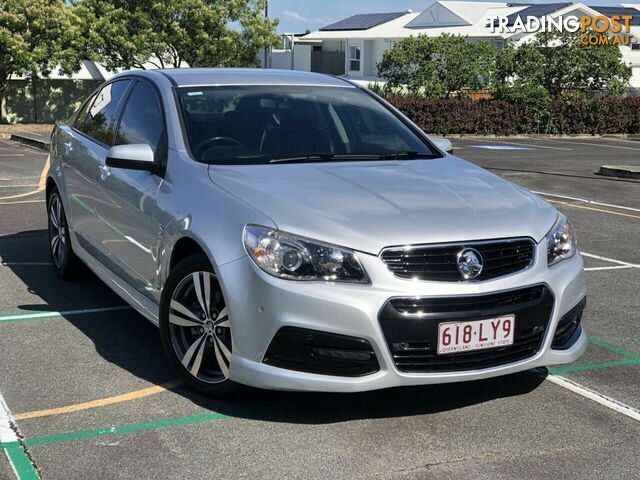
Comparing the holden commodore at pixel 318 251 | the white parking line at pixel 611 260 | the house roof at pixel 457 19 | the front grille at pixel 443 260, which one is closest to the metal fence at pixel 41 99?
the house roof at pixel 457 19

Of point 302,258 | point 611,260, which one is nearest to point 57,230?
point 302,258

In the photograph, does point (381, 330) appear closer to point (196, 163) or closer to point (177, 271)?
point (177, 271)

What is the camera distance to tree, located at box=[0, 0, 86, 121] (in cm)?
2848

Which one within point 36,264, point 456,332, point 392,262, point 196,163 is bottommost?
point 36,264

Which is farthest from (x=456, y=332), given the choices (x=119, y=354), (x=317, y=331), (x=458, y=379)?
(x=119, y=354)

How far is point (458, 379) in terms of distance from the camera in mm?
3971

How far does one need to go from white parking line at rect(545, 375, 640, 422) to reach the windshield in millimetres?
1568

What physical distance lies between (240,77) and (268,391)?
222 centimetres

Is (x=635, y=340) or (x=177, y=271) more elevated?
(x=177, y=271)

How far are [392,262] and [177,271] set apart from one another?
1.18m

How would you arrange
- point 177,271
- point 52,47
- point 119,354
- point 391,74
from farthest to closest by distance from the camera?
point 391,74, point 52,47, point 119,354, point 177,271

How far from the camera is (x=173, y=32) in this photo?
1280 inches

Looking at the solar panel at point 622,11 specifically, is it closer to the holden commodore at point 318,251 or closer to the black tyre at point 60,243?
the black tyre at point 60,243

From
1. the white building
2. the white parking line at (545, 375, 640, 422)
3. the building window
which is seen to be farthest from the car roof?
the building window
